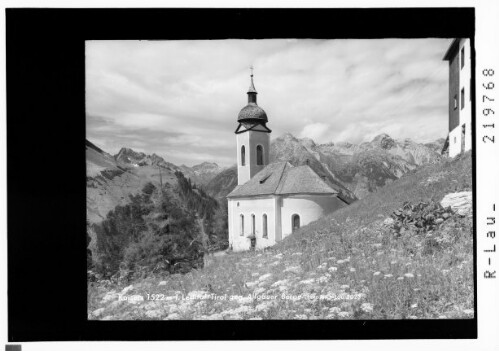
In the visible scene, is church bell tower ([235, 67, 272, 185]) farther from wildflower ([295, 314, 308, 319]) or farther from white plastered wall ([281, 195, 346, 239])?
wildflower ([295, 314, 308, 319])

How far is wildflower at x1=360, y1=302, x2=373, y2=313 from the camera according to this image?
5.26 meters

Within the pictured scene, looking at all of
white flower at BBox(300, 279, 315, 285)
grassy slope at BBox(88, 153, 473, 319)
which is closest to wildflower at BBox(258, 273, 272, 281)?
grassy slope at BBox(88, 153, 473, 319)

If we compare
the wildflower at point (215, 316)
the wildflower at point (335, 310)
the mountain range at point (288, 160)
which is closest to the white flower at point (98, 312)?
the mountain range at point (288, 160)

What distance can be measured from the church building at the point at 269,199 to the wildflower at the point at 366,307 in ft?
5.57

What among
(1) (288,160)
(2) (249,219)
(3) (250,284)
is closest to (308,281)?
(3) (250,284)

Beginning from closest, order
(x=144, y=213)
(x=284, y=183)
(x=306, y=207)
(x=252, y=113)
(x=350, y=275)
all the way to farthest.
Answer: (x=350, y=275) < (x=252, y=113) < (x=144, y=213) < (x=306, y=207) < (x=284, y=183)

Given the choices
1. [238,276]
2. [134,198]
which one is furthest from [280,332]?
[134,198]

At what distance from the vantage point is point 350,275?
5383mm

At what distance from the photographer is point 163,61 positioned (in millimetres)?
5426

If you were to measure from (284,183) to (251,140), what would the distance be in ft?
3.68

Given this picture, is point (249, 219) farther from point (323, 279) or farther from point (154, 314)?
point (154, 314)

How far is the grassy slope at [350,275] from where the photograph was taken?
5.27 metres

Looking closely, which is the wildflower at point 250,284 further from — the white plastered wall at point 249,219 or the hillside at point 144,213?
the hillside at point 144,213

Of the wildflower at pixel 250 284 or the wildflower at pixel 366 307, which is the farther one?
the wildflower at pixel 250 284
